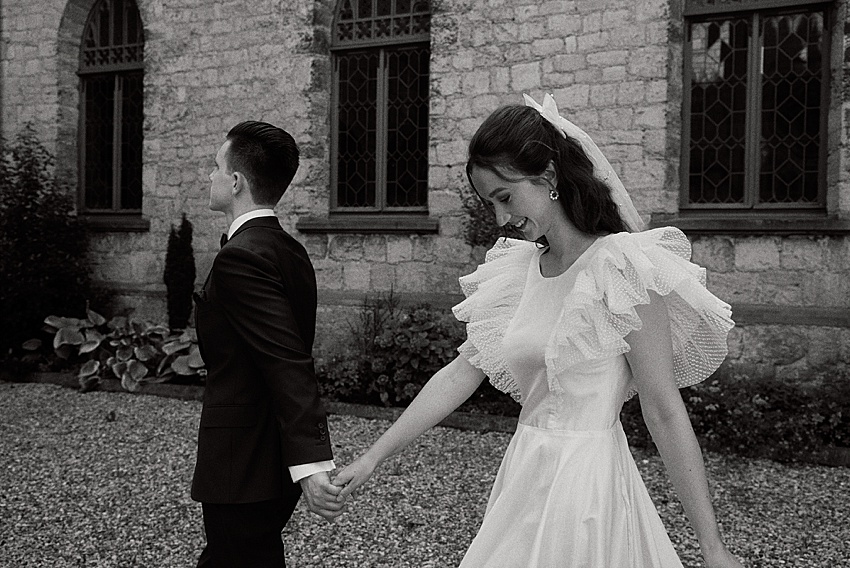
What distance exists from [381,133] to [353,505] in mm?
5290

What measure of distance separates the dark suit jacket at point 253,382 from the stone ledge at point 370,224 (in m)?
6.20

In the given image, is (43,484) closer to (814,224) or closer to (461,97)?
(461,97)

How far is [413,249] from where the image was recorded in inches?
348

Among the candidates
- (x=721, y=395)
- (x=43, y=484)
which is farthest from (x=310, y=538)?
(x=721, y=395)

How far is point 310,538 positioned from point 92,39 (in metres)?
8.87

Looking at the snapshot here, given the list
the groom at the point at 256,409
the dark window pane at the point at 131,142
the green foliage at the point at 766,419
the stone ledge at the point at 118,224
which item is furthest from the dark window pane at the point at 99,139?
the groom at the point at 256,409

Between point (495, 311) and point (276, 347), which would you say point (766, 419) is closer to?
point (495, 311)

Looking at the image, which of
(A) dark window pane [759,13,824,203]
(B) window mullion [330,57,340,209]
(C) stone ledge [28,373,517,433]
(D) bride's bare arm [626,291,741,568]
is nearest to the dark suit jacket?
(D) bride's bare arm [626,291,741,568]

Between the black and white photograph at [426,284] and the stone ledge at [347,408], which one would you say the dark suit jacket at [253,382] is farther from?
the stone ledge at [347,408]

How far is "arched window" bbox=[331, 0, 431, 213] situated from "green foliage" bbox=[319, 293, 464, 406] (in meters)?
1.54

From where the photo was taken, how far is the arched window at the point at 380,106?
9227 millimetres

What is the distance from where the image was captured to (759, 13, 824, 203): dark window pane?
760cm

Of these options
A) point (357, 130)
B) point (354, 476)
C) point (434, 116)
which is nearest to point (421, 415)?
point (354, 476)

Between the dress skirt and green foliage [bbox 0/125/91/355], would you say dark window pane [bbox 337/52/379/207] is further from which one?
the dress skirt
